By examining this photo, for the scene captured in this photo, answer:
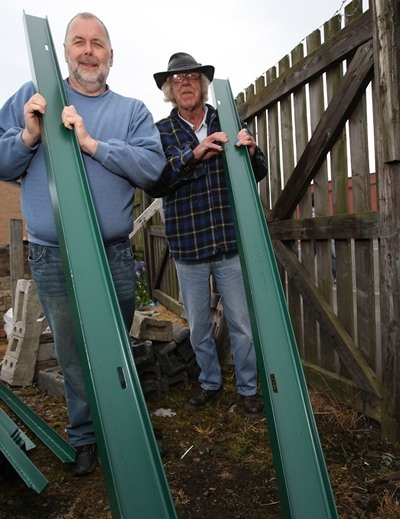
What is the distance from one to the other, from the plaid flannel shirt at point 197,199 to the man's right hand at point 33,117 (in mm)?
886

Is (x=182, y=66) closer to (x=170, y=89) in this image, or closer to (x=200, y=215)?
(x=170, y=89)

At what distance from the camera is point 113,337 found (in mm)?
1301

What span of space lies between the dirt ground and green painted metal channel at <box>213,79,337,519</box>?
57mm

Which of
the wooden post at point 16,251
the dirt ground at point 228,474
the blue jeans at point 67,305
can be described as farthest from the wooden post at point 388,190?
the wooden post at point 16,251

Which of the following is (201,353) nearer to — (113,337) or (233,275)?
(233,275)

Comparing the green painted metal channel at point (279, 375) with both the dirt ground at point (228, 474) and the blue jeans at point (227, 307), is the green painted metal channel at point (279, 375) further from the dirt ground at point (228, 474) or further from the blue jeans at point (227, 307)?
the blue jeans at point (227, 307)

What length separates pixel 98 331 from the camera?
1297 millimetres

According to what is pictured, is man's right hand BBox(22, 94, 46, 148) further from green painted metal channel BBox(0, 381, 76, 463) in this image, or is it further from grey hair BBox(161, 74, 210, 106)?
green painted metal channel BBox(0, 381, 76, 463)

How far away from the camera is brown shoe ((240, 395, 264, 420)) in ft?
8.45

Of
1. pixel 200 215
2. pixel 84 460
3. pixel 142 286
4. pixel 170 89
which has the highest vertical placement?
pixel 170 89

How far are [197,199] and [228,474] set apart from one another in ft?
4.84

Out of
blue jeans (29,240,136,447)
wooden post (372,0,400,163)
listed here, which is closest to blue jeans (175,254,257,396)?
blue jeans (29,240,136,447)

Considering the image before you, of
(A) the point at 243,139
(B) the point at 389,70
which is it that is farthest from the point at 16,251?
(B) the point at 389,70

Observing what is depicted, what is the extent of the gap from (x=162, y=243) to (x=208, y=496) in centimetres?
443
